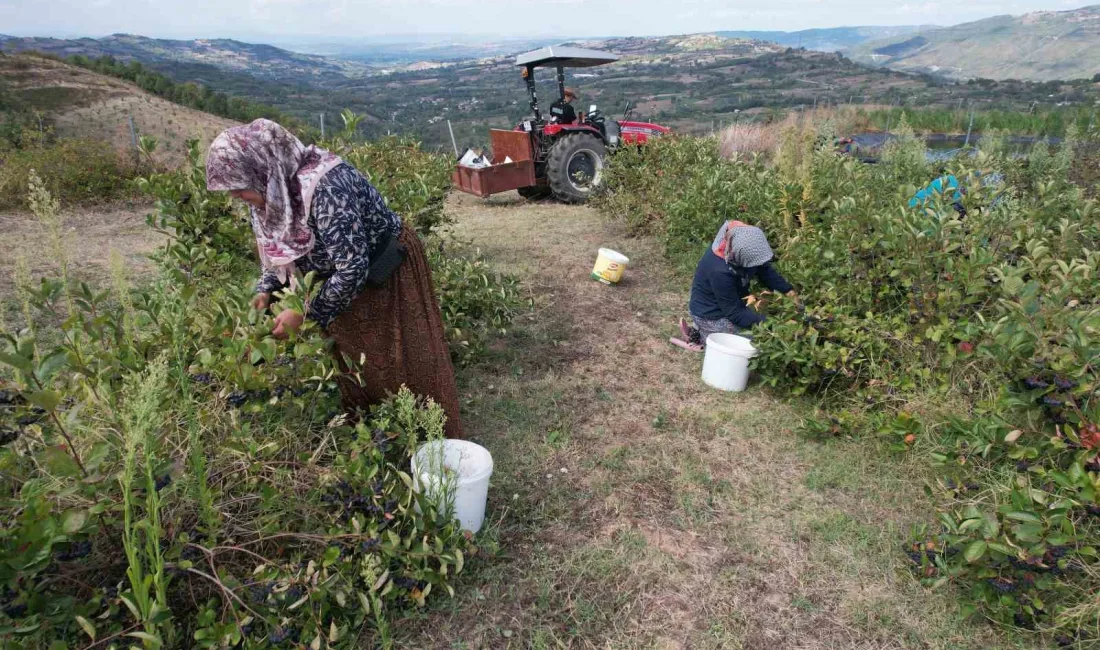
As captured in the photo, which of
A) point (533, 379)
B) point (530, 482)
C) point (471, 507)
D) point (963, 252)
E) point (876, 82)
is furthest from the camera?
point (876, 82)

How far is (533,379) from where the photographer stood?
3.71 metres

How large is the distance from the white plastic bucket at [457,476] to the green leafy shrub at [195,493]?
0.06 meters

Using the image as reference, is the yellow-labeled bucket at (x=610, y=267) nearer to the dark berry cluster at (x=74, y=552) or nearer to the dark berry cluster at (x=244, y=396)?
the dark berry cluster at (x=244, y=396)

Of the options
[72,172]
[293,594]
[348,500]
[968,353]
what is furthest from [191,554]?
[72,172]

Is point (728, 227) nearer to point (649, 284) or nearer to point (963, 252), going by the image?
point (963, 252)

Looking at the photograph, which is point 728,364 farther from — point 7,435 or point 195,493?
point 7,435

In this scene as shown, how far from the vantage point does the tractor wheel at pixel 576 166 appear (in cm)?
853

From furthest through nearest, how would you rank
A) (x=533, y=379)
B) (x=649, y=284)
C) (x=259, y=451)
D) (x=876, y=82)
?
(x=876, y=82)
(x=649, y=284)
(x=533, y=379)
(x=259, y=451)

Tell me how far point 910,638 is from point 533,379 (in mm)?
2232

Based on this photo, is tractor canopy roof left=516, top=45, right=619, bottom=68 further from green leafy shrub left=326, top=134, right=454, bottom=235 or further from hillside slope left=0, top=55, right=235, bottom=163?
hillside slope left=0, top=55, right=235, bottom=163

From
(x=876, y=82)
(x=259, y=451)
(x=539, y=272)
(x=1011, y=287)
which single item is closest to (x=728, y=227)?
(x=1011, y=287)

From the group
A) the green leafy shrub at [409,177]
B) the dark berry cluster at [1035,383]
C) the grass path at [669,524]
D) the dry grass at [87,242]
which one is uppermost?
the green leafy shrub at [409,177]

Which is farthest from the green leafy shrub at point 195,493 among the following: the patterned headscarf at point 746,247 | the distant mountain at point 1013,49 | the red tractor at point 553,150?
the distant mountain at point 1013,49

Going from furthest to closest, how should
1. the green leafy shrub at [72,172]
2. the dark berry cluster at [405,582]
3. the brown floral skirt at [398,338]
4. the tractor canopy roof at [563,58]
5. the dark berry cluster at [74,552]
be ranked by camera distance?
the tractor canopy roof at [563,58] → the green leafy shrub at [72,172] → the brown floral skirt at [398,338] → the dark berry cluster at [405,582] → the dark berry cluster at [74,552]
